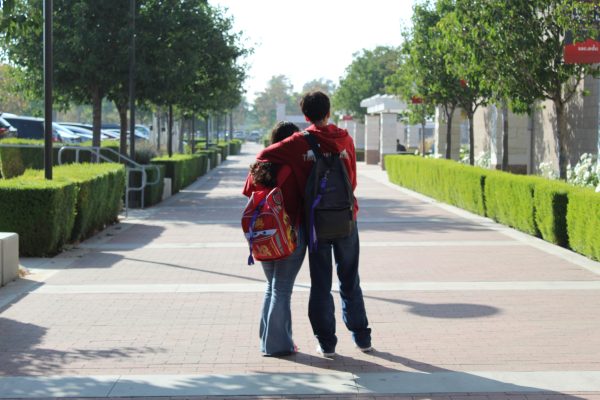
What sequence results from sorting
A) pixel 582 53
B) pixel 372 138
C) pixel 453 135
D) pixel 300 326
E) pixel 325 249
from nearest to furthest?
pixel 325 249
pixel 300 326
pixel 582 53
pixel 453 135
pixel 372 138

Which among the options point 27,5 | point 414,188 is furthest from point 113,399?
point 414,188

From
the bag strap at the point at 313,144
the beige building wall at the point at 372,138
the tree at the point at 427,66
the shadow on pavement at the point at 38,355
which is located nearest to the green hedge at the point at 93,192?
the shadow on pavement at the point at 38,355

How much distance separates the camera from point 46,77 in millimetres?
13742

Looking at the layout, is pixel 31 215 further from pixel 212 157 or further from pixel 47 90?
pixel 212 157

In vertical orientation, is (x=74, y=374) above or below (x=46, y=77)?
below

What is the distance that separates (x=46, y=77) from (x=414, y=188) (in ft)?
50.7

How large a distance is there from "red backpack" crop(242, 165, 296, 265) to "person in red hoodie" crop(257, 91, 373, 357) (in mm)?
126

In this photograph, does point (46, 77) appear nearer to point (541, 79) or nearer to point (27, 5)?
point (541, 79)

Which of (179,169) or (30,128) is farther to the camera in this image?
(30,128)

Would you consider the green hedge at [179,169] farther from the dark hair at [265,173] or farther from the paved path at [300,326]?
the dark hair at [265,173]

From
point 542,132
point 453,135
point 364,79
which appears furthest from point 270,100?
point 542,132

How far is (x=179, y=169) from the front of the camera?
27.1 meters

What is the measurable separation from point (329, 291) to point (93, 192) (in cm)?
857

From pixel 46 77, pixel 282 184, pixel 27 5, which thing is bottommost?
pixel 282 184
